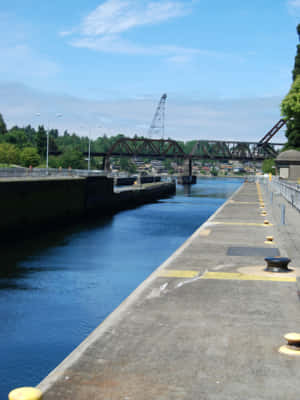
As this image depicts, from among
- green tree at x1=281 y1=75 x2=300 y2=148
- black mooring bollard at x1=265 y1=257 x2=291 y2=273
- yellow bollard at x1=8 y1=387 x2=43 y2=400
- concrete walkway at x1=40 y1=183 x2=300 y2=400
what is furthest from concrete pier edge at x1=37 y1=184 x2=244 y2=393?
green tree at x1=281 y1=75 x2=300 y2=148

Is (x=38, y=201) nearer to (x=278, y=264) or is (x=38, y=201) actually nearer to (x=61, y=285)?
(x=61, y=285)

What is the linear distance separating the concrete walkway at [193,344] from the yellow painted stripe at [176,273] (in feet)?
0.10

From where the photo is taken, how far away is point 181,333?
9.89 m

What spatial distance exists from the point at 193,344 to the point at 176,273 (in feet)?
22.0

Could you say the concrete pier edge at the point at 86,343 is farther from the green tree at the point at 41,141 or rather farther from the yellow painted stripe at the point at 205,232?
the green tree at the point at 41,141

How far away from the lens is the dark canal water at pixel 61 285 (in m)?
14.5

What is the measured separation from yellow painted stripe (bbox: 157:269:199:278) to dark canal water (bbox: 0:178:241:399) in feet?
10.0

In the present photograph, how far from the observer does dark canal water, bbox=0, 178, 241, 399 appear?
14.5 metres

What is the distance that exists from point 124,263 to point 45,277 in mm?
5606

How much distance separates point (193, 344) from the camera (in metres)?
9.23

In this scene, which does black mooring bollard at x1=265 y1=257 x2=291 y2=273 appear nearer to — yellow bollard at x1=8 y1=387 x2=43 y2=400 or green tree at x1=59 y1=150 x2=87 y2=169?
yellow bollard at x1=8 y1=387 x2=43 y2=400

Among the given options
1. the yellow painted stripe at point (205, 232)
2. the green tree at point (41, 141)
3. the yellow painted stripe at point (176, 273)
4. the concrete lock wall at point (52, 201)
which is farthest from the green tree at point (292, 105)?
the green tree at point (41, 141)

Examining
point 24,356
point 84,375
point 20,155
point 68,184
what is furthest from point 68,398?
point 20,155

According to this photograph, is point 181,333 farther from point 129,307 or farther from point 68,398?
point 68,398
